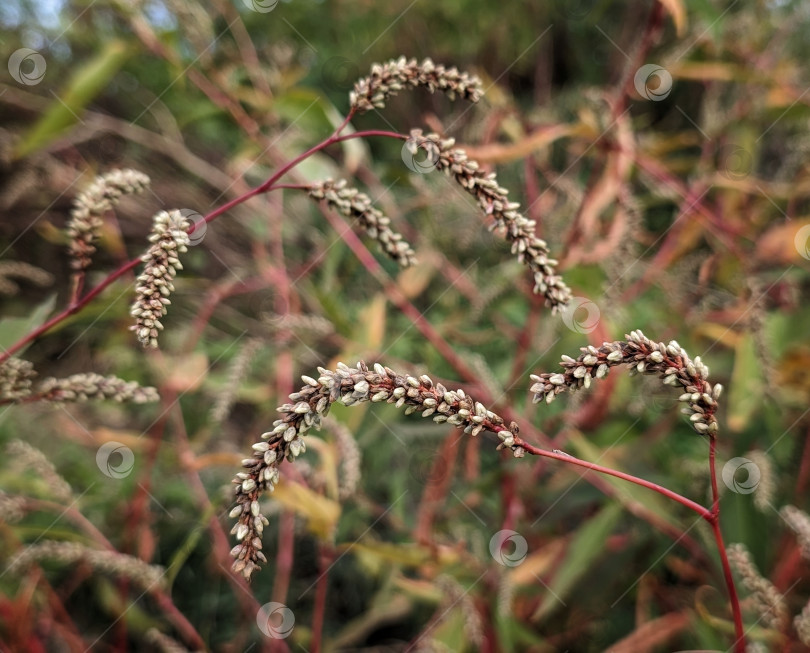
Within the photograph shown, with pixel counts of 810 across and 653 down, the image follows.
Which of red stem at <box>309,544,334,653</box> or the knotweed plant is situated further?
red stem at <box>309,544,334,653</box>

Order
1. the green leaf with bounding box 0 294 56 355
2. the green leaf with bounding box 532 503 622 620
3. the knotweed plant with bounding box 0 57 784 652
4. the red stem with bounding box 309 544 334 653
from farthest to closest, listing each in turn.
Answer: the green leaf with bounding box 532 503 622 620 → the red stem with bounding box 309 544 334 653 → the green leaf with bounding box 0 294 56 355 → the knotweed plant with bounding box 0 57 784 652

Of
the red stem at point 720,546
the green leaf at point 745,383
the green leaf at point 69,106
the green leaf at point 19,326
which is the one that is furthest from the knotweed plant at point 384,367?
the green leaf at point 69,106


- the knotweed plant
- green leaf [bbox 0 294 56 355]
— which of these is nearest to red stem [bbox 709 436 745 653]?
the knotweed plant

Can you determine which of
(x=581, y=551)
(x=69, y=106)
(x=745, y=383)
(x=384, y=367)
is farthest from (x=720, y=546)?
(x=69, y=106)

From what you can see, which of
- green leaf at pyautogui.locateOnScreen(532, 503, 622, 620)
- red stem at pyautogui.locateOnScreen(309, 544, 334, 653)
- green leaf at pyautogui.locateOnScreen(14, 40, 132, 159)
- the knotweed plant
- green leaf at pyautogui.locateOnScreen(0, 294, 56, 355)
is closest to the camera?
the knotweed plant

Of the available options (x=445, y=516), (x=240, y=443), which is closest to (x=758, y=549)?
(x=445, y=516)

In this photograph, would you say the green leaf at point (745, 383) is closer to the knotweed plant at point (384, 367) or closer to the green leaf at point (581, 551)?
the green leaf at point (581, 551)

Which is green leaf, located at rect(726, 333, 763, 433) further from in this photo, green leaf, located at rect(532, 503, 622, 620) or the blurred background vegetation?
green leaf, located at rect(532, 503, 622, 620)
